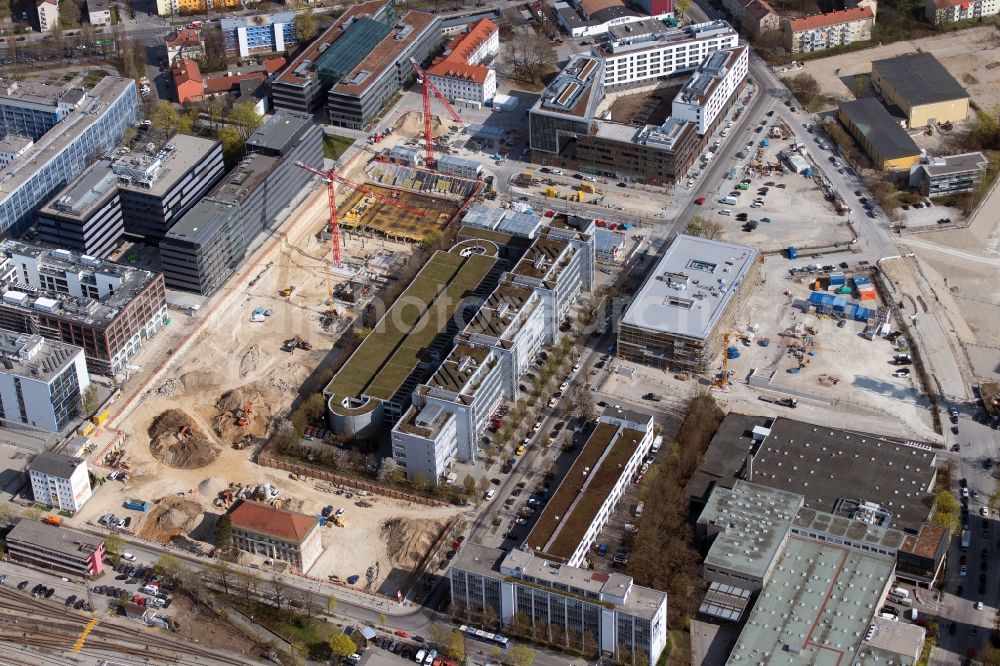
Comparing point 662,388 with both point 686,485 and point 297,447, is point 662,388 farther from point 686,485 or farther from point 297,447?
point 297,447

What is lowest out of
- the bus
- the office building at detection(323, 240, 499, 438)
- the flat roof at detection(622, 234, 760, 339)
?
the bus

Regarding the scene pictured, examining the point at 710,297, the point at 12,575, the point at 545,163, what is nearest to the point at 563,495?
the point at 710,297

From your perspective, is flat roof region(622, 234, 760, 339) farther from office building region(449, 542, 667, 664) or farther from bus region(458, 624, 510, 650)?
bus region(458, 624, 510, 650)

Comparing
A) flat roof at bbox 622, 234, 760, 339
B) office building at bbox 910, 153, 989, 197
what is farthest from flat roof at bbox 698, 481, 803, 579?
office building at bbox 910, 153, 989, 197

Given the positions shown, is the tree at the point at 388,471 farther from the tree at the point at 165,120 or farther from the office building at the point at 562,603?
the tree at the point at 165,120

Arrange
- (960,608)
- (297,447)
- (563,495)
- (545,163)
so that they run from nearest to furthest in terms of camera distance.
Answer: (960,608)
(563,495)
(297,447)
(545,163)

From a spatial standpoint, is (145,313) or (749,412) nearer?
(749,412)

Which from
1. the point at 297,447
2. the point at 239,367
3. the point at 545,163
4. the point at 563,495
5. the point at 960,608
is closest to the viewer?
the point at 960,608
